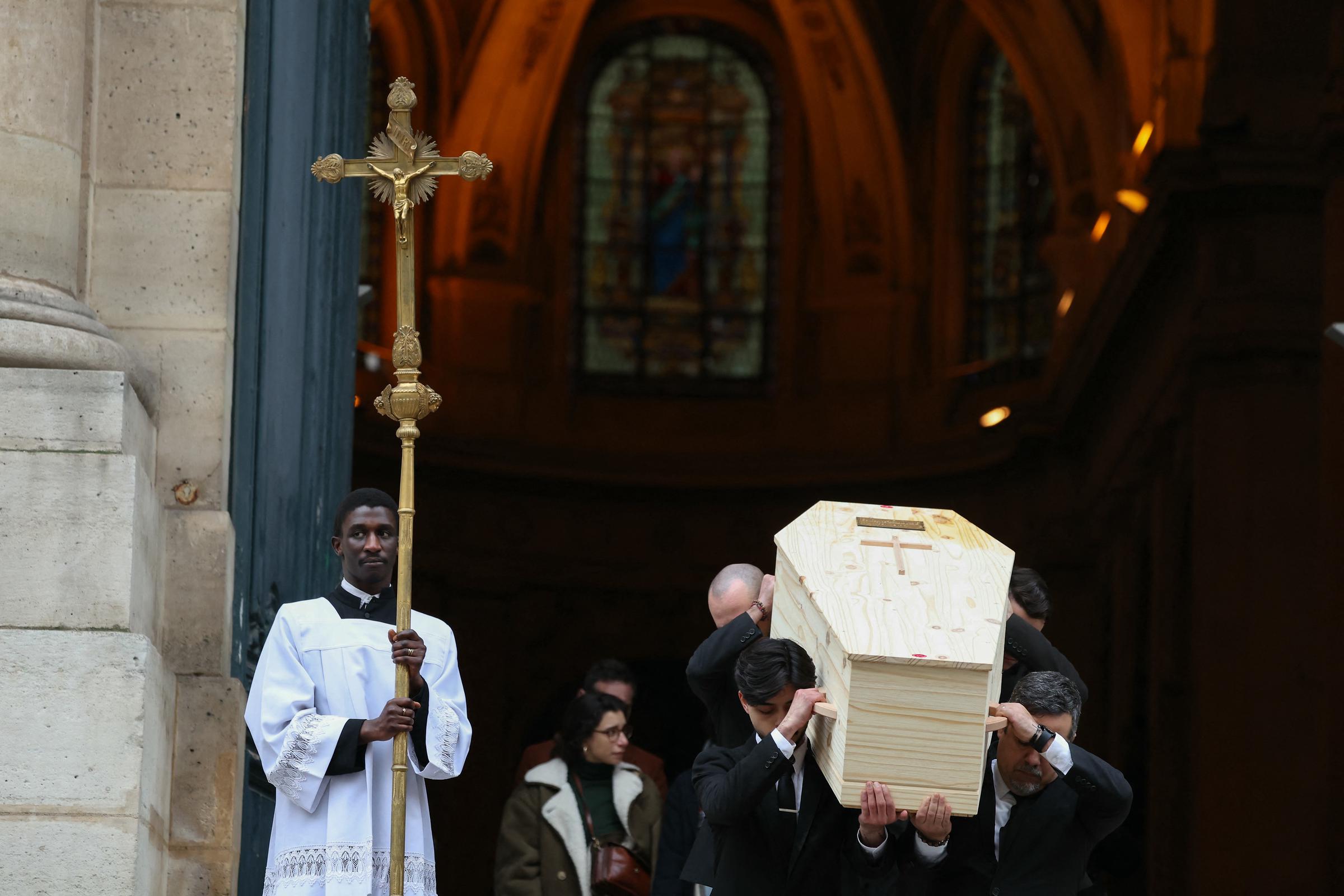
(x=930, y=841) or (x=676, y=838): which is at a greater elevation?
(x=930, y=841)

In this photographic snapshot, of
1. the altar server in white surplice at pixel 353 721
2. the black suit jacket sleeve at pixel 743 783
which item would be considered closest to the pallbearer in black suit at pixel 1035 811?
the black suit jacket sleeve at pixel 743 783

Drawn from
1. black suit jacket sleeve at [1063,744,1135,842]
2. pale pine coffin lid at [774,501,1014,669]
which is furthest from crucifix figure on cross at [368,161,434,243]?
black suit jacket sleeve at [1063,744,1135,842]

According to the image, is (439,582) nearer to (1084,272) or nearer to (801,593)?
(1084,272)

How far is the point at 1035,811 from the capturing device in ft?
22.5

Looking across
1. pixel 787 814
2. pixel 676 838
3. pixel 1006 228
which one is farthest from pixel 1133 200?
pixel 787 814

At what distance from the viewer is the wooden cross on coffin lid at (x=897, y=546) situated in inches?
250

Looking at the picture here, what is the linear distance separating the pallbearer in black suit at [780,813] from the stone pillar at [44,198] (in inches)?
96.2

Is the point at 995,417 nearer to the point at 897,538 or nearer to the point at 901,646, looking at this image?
the point at 897,538

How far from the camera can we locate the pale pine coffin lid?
6254 millimetres

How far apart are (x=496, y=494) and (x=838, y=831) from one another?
548 inches

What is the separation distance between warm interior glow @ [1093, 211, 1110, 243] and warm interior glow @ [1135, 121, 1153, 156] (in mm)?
1029

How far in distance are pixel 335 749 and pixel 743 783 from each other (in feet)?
3.99

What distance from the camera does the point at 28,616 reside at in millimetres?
7625

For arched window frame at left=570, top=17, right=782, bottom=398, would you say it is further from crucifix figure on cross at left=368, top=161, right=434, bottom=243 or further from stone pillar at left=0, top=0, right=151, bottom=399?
crucifix figure on cross at left=368, top=161, right=434, bottom=243
